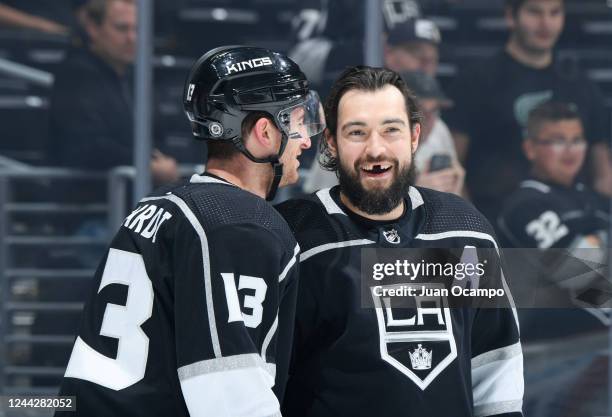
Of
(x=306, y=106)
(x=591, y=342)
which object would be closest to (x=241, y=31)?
(x=591, y=342)

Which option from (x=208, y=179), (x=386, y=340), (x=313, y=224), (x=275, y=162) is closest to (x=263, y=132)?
(x=275, y=162)

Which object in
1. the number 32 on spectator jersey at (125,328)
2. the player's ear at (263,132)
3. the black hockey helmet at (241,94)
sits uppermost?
the black hockey helmet at (241,94)

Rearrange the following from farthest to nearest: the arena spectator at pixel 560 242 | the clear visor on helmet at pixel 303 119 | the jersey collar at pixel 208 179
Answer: the arena spectator at pixel 560 242 < the clear visor on helmet at pixel 303 119 < the jersey collar at pixel 208 179

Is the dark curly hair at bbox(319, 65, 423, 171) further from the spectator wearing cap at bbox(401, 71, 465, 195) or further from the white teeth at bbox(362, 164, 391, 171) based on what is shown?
the spectator wearing cap at bbox(401, 71, 465, 195)

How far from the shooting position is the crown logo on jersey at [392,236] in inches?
86.4

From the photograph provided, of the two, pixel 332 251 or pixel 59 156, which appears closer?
pixel 332 251

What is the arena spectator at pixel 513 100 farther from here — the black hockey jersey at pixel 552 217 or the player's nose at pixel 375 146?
the player's nose at pixel 375 146

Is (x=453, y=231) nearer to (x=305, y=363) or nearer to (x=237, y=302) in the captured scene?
(x=305, y=363)

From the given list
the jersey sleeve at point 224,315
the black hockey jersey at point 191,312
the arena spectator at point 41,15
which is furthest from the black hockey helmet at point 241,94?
the arena spectator at point 41,15

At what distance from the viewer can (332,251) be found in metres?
2.19

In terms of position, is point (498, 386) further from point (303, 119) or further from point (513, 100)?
point (513, 100)

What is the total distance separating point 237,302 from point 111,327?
10.6 inches

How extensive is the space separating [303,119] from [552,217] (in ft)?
9.88

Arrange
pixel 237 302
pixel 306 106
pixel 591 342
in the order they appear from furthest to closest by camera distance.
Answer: pixel 591 342, pixel 306 106, pixel 237 302
